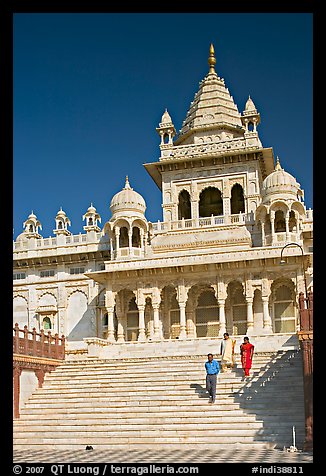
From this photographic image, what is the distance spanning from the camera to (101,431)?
19.5m

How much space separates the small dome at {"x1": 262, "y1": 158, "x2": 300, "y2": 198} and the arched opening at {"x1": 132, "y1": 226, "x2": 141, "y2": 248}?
6.83m

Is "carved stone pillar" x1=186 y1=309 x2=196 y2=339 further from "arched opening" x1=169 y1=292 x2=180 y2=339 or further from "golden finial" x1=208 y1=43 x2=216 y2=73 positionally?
"golden finial" x1=208 y1=43 x2=216 y2=73

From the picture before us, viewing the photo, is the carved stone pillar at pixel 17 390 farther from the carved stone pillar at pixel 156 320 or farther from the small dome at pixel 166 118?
the small dome at pixel 166 118

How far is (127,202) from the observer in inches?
1427

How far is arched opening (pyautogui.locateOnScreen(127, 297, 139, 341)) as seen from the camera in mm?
35188

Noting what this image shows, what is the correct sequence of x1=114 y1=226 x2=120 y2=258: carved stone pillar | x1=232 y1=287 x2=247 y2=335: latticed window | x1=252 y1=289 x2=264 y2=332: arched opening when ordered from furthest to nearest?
x1=114 y1=226 x2=120 y2=258: carved stone pillar → x1=232 y1=287 x2=247 y2=335: latticed window → x1=252 y1=289 x2=264 y2=332: arched opening

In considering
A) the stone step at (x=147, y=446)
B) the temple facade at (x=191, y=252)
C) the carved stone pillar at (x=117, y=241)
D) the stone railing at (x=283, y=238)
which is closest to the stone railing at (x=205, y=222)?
the temple facade at (x=191, y=252)

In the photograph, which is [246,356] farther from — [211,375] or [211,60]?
[211,60]

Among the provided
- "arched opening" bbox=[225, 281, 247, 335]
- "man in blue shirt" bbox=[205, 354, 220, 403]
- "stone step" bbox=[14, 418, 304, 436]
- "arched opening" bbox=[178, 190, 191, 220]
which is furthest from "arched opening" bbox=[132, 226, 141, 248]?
"man in blue shirt" bbox=[205, 354, 220, 403]

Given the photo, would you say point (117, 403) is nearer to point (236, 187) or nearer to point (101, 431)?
point (101, 431)

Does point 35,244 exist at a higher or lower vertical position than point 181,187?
lower

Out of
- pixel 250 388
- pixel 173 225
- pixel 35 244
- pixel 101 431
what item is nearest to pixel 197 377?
pixel 250 388
